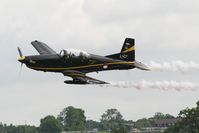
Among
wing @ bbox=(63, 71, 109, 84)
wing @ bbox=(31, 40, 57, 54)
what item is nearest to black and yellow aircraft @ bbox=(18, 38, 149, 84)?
wing @ bbox=(63, 71, 109, 84)

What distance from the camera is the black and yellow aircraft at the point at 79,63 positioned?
75312 millimetres

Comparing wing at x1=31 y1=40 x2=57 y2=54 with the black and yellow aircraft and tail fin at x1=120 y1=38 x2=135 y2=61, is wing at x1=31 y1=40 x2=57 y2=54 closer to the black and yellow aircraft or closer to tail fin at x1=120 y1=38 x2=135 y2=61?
the black and yellow aircraft

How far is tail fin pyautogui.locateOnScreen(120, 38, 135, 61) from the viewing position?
82.1 meters

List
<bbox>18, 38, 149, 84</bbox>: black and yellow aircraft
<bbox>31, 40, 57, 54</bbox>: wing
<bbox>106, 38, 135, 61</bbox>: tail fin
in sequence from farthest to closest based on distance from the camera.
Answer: <bbox>31, 40, 57, 54</bbox>: wing
<bbox>106, 38, 135, 61</bbox>: tail fin
<bbox>18, 38, 149, 84</bbox>: black and yellow aircraft

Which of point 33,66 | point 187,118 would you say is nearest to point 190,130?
point 187,118

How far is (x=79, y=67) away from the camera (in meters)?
77.2

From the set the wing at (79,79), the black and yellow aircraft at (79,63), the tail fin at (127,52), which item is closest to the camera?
the wing at (79,79)

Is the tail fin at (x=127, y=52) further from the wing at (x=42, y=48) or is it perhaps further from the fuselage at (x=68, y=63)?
the wing at (x=42, y=48)

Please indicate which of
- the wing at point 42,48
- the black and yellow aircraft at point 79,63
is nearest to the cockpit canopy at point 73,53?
the black and yellow aircraft at point 79,63

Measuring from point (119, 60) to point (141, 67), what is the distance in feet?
9.64

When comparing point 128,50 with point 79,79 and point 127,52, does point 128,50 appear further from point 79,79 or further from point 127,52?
point 79,79

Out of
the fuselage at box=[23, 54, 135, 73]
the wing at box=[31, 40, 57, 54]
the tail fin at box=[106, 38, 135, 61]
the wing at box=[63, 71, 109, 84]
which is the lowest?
the wing at box=[63, 71, 109, 84]

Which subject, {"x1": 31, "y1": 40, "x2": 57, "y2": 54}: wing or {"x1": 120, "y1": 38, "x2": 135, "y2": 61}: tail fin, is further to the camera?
{"x1": 31, "y1": 40, "x2": 57, "y2": 54}: wing

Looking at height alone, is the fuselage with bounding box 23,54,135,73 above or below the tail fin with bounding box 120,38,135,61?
below
